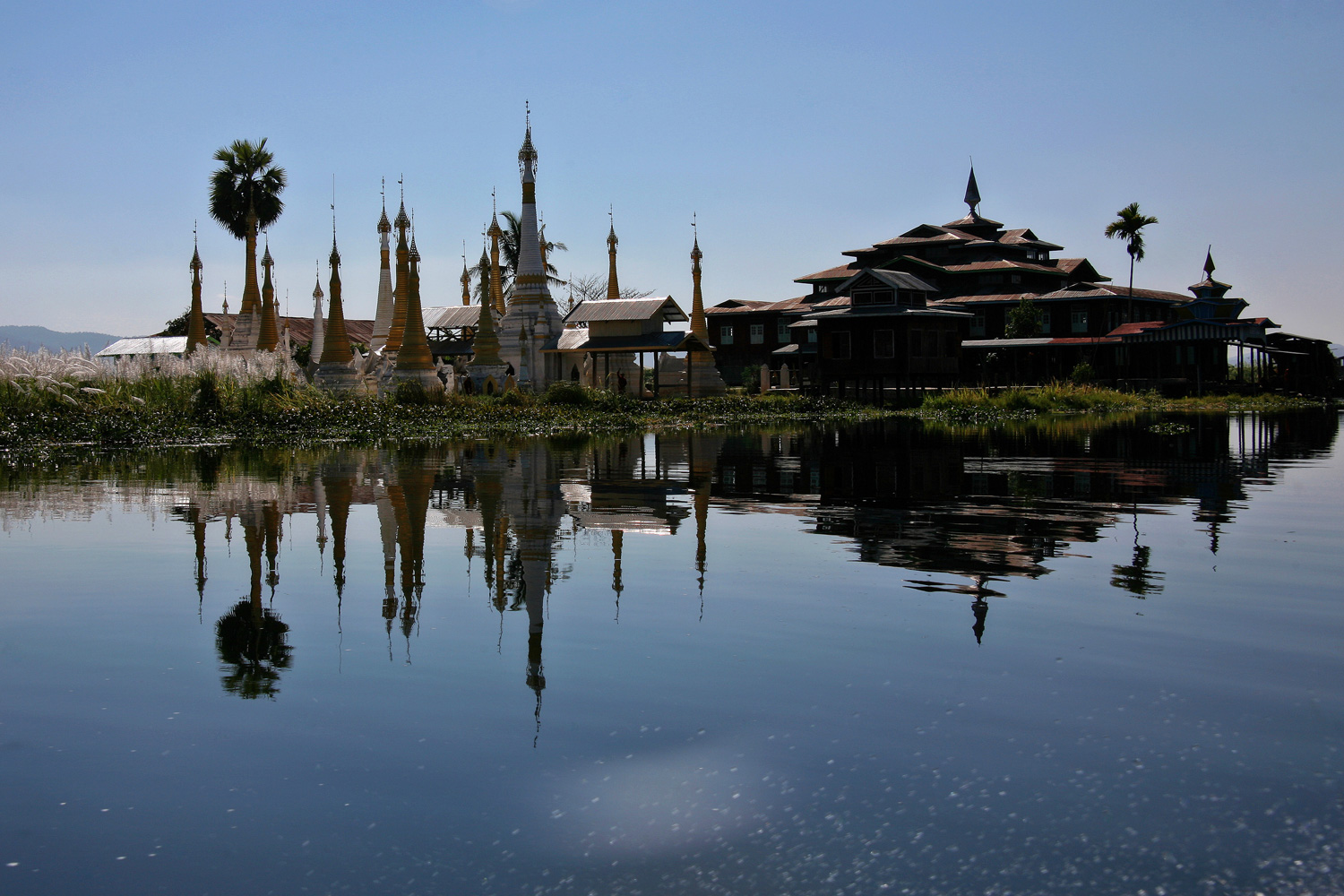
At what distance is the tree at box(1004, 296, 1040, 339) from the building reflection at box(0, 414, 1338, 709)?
108 feet

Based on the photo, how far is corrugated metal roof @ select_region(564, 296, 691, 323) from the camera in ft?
185

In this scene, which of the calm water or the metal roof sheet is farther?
the metal roof sheet

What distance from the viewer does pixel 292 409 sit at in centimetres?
3403

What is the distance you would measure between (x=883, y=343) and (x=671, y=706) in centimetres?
4755

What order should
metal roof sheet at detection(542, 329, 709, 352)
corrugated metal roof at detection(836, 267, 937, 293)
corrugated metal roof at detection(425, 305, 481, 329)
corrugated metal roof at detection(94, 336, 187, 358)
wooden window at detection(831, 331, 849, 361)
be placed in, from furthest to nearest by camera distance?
1. corrugated metal roof at detection(94, 336, 187, 358)
2. corrugated metal roof at detection(425, 305, 481, 329)
3. metal roof sheet at detection(542, 329, 709, 352)
4. wooden window at detection(831, 331, 849, 361)
5. corrugated metal roof at detection(836, 267, 937, 293)

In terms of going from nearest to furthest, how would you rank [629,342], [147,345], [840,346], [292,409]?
[292,409] < [840,346] < [629,342] < [147,345]

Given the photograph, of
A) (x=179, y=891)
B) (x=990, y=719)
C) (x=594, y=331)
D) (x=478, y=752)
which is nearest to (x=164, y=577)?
(x=478, y=752)

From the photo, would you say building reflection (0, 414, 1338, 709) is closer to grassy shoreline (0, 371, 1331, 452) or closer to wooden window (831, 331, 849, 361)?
grassy shoreline (0, 371, 1331, 452)

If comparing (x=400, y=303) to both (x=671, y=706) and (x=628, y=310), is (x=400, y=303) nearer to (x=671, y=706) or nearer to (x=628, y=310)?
(x=628, y=310)

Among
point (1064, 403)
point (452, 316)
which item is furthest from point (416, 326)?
point (1064, 403)

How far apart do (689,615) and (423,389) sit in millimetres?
33731

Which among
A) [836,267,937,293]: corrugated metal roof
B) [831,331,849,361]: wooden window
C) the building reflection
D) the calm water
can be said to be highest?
[836,267,937,293]: corrugated metal roof

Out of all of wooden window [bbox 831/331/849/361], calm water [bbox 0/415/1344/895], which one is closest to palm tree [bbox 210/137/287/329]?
wooden window [bbox 831/331/849/361]

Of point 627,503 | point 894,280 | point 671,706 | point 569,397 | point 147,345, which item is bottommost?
point 671,706
